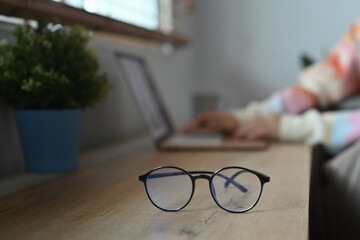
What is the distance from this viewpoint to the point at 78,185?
2.35 ft

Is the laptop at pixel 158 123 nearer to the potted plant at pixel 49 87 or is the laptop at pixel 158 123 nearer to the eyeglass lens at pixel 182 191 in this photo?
the potted plant at pixel 49 87

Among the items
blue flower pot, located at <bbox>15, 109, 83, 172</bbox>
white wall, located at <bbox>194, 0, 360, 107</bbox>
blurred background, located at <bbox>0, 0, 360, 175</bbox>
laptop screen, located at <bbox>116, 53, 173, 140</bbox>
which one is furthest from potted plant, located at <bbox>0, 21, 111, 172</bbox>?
white wall, located at <bbox>194, 0, 360, 107</bbox>

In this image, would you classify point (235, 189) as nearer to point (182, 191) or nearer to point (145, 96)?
point (182, 191)

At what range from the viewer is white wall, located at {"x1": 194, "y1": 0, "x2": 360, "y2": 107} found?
2.21 meters

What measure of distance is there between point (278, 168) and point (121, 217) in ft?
1.33

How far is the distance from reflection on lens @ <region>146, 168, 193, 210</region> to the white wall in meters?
1.66

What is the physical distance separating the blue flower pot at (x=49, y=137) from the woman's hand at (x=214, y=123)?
1.73 feet

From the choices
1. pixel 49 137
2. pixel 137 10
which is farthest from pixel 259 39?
pixel 49 137

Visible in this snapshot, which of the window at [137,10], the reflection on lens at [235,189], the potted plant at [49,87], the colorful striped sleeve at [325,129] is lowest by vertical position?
the colorful striped sleeve at [325,129]

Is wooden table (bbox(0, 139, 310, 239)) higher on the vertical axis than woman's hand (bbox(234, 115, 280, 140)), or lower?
higher

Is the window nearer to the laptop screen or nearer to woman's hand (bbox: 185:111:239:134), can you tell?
the laptop screen

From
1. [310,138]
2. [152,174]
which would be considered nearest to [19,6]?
[152,174]

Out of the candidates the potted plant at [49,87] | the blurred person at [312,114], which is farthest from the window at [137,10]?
the blurred person at [312,114]

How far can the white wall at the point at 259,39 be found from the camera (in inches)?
86.9
